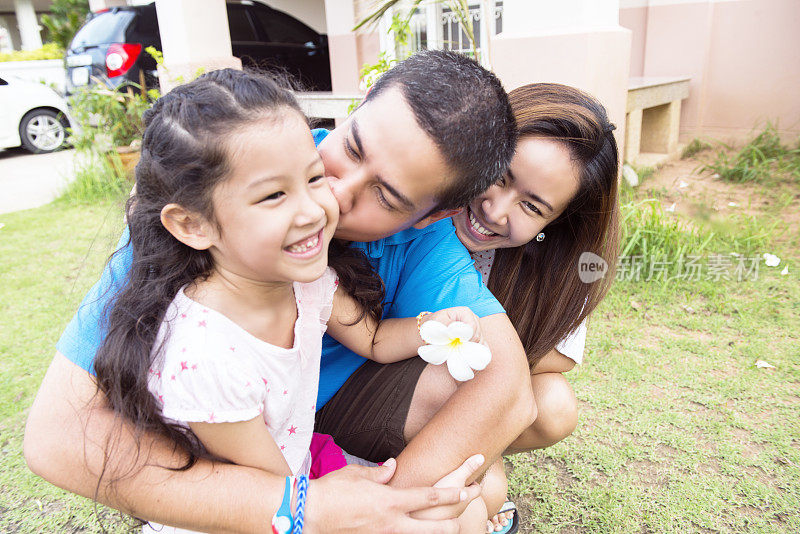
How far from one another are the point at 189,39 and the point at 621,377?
404 centimetres

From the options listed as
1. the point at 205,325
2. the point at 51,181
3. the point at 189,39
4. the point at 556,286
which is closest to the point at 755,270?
the point at 556,286

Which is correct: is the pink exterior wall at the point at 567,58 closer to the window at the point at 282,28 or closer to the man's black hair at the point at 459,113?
the man's black hair at the point at 459,113

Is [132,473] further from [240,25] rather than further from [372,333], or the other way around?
[240,25]

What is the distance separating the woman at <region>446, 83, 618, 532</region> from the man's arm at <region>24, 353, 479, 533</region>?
72 centimetres

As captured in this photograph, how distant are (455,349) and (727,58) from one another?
16.1 feet

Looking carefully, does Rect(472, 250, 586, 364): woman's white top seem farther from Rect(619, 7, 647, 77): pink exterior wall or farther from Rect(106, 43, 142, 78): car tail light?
Rect(106, 43, 142, 78): car tail light

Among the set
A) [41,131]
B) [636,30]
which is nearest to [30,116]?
[41,131]

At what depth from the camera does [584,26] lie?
10.5 feet

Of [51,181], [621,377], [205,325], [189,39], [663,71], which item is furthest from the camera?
[51,181]

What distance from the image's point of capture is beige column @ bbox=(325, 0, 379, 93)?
6.29 m

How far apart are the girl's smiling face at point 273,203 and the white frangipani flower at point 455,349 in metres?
0.26

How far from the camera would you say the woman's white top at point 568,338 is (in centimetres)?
181

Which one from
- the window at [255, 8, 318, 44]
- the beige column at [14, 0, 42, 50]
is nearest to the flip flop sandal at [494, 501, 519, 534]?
the window at [255, 8, 318, 44]

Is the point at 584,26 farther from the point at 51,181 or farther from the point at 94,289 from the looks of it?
the point at 51,181
